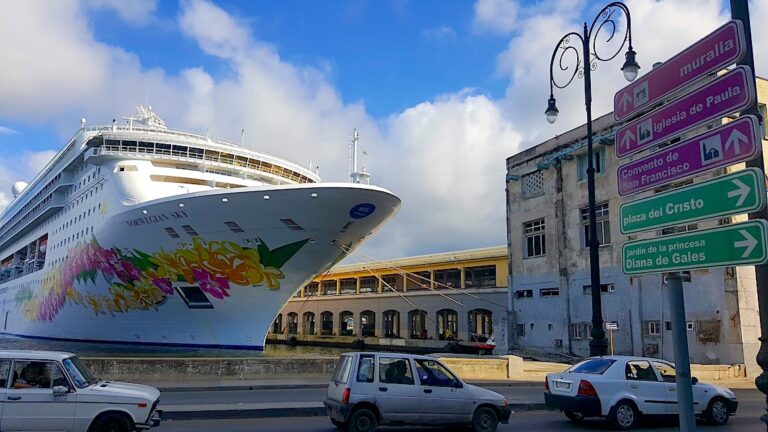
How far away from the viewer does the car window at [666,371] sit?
35.1ft

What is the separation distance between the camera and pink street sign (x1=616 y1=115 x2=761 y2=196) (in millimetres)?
4051

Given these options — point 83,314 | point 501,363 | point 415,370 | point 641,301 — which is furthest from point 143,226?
point 641,301

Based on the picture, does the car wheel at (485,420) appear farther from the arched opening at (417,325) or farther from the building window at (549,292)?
the arched opening at (417,325)

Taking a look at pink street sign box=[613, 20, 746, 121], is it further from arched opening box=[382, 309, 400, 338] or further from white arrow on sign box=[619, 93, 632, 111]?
arched opening box=[382, 309, 400, 338]

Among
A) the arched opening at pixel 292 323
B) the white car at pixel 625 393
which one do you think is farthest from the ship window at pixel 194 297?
the arched opening at pixel 292 323

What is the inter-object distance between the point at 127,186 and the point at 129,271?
4.24 metres

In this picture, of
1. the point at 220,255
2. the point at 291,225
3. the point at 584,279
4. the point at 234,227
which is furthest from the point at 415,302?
the point at 234,227

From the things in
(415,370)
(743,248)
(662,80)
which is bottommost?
(415,370)

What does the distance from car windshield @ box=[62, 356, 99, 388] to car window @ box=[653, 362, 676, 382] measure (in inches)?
375

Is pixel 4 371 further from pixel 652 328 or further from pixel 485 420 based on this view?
pixel 652 328

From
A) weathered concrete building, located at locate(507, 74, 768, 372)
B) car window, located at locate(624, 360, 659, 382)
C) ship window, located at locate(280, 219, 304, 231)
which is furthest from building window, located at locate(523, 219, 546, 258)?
car window, located at locate(624, 360, 659, 382)

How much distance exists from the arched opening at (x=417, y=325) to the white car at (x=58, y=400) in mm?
47785

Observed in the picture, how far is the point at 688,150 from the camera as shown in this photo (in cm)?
454

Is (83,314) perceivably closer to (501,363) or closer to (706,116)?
(501,363)
